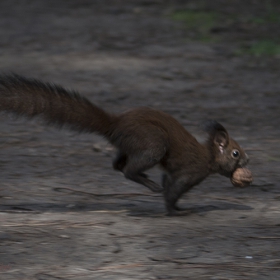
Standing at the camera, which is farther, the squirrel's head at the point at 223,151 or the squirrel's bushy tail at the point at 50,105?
the squirrel's head at the point at 223,151

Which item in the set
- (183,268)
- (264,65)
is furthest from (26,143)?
(264,65)

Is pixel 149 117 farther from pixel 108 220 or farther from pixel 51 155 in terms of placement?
pixel 51 155

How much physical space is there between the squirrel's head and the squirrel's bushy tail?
2.37 feet

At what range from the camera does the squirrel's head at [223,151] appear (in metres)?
5.59

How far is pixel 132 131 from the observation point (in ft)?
17.1

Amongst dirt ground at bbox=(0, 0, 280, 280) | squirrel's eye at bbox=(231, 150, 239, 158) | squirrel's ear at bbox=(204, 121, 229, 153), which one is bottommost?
dirt ground at bbox=(0, 0, 280, 280)

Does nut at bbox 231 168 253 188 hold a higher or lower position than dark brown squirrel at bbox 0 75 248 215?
lower

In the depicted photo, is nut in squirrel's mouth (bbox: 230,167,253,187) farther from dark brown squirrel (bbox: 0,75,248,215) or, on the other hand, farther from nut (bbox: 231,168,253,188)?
dark brown squirrel (bbox: 0,75,248,215)

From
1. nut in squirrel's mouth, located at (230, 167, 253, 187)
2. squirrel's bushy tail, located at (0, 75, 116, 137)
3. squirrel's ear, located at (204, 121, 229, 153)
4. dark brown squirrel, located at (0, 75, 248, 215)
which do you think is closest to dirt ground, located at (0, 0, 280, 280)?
nut in squirrel's mouth, located at (230, 167, 253, 187)

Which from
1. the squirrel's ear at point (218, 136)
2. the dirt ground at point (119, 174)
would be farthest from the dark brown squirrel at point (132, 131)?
the dirt ground at point (119, 174)

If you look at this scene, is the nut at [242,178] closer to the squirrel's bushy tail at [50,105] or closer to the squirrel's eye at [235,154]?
the squirrel's eye at [235,154]

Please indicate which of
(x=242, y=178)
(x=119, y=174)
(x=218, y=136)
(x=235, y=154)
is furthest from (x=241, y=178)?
(x=119, y=174)

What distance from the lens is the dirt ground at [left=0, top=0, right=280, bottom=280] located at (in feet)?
14.3

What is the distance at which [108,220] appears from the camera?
5043 millimetres
